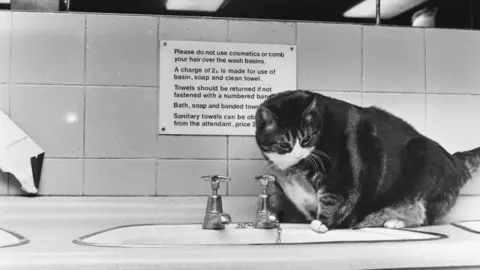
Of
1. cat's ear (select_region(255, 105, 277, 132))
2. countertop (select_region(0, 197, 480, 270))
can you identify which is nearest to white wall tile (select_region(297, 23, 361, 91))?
cat's ear (select_region(255, 105, 277, 132))

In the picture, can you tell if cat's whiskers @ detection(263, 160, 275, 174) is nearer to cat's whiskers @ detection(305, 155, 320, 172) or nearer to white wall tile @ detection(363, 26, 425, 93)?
cat's whiskers @ detection(305, 155, 320, 172)

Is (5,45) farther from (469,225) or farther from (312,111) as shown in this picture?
(469,225)

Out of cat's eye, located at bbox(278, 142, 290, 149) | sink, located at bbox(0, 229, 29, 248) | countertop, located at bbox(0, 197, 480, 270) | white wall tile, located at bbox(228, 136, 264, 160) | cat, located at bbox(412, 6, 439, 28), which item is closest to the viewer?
countertop, located at bbox(0, 197, 480, 270)

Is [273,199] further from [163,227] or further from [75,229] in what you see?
[75,229]

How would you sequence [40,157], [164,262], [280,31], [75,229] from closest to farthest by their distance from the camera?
1. [164,262]
2. [75,229]
3. [40,157]
4. [280,31]

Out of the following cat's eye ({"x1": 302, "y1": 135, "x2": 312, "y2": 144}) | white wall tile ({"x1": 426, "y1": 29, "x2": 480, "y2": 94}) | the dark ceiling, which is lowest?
cat's eye ({"x1": 302, "y1": 135, "x2": 312, "y2": 144})

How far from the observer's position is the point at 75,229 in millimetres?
1362

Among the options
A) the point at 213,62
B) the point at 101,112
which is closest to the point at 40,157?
the point at 101,112

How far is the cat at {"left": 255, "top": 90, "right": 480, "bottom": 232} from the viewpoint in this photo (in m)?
1.49

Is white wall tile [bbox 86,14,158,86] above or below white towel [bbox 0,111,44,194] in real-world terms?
above

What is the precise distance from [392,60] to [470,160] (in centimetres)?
40

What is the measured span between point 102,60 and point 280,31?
542 mm

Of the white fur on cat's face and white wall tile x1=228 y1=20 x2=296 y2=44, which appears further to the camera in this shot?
Answer: white wall tile x1=228 y1=20 x2=296 y2=44

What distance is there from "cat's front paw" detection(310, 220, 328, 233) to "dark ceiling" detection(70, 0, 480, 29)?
2.05 feet
